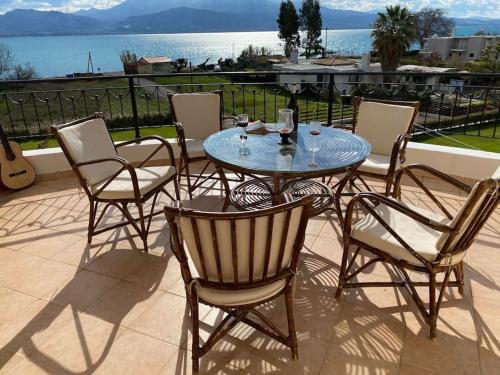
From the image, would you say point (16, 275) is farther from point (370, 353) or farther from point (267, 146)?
point (370, 353)

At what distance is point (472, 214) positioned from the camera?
Answer: 1667mm

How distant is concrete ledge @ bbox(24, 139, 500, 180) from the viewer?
3.73 metres

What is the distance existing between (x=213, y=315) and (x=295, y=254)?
79 centimetres

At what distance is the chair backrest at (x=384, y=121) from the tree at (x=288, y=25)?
39.7m

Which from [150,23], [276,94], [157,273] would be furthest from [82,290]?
[150,23]

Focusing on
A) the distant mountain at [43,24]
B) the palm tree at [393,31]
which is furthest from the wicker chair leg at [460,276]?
the distant mountain at [43,24]

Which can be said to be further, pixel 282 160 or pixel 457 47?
pixel 457 47

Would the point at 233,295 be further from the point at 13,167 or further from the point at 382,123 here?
the point at 13,167

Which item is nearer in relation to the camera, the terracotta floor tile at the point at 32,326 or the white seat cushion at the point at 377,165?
the terracotta floor tile at the point at 32,326

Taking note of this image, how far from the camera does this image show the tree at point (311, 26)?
4381cm

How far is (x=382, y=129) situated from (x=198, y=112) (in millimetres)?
1945

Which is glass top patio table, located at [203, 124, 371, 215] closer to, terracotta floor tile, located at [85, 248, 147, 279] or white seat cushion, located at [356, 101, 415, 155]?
white seat cushion, located at [356, 101, 415, 155]

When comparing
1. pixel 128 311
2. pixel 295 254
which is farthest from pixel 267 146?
pixel 128 311

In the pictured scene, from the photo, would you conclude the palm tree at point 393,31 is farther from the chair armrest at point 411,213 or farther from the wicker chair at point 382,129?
the chair armrest at point 411,213
